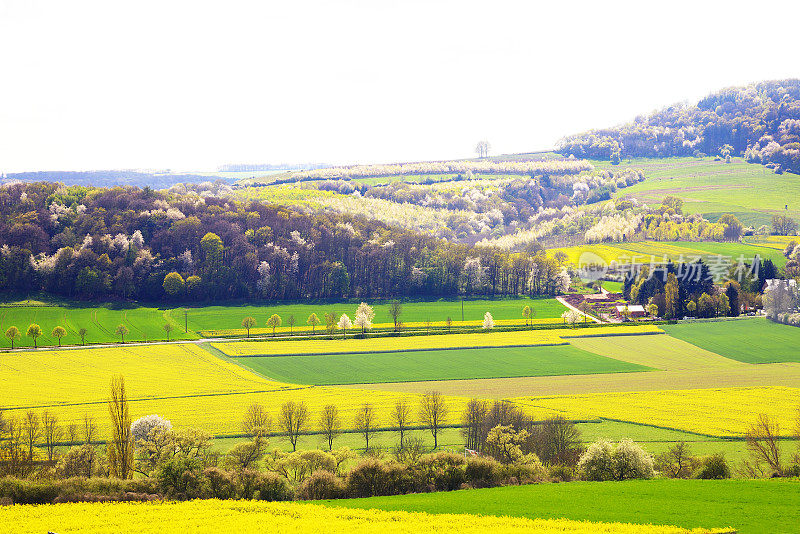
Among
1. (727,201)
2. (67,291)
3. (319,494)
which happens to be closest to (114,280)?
(67,291)

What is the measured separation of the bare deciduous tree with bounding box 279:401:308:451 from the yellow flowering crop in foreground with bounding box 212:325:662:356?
2764 cm

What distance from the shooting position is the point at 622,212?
190 meters

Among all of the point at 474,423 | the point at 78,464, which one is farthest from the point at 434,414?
the point at 78,464

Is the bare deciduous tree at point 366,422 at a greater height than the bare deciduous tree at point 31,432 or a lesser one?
lesser

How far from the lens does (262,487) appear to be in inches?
1366

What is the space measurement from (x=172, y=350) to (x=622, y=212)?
14346 cm

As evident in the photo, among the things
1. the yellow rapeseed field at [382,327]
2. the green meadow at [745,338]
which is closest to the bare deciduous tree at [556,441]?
the green meadow at [745,338]

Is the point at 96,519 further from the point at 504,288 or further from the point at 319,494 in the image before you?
the point at 504,288

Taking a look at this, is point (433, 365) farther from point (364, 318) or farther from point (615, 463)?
point (615, 463)

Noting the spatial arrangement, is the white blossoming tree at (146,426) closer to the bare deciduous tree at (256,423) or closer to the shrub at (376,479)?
the bare deciduous tree at (256,423)

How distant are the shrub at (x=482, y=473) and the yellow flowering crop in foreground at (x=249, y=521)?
7541 mm

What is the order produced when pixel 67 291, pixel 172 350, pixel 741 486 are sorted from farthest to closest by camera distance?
1. pixel 67 291
2. pixel 172 350
3. pixel 741 486

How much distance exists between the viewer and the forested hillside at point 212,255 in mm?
112438

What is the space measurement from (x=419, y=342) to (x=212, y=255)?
172ft
